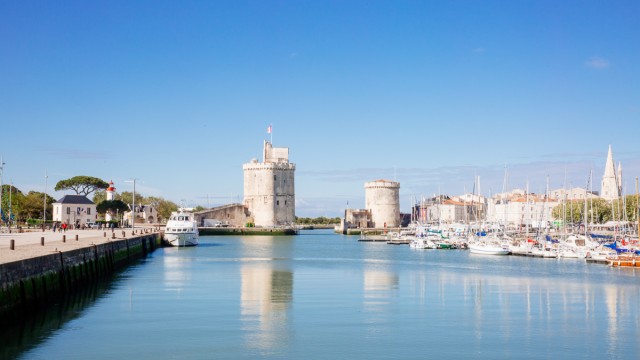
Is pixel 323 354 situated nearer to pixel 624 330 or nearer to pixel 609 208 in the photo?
pixel 624 330

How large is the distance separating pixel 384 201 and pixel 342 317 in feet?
255

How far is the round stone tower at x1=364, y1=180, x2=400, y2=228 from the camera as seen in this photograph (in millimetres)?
96438

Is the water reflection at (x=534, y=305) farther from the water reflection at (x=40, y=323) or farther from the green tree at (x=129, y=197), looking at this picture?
the green tree at (x=129, y=197)

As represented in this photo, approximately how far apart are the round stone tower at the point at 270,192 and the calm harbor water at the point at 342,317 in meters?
55.2

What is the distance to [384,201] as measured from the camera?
96.5 metres

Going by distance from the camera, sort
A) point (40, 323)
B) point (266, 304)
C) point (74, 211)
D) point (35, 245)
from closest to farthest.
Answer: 1. point (40, 323)
2. point (266, 304)
3. point (35, 245)
4. point (74, 211)

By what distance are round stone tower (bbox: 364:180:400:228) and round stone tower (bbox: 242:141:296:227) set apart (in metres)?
11.9

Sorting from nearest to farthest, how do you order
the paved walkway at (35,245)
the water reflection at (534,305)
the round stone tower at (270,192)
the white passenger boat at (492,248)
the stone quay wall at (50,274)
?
the stone quay wall at (50,274)
the water reflection at (534,305)
the paved walkway at (35,245)
the white passenger boat at (492,248)
the round stone tower at (270,192)

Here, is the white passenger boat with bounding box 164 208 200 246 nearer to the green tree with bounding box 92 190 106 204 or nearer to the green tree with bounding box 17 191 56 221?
the green tree with bounding box 17 191 56 221

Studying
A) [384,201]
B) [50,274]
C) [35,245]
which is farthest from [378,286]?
[384,201]

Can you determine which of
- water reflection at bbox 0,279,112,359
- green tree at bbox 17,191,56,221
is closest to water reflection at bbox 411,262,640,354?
water reflection at bbox 0,279,112,359

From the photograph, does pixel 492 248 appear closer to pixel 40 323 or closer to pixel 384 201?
pixel 40 323

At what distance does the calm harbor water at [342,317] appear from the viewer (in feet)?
50.0

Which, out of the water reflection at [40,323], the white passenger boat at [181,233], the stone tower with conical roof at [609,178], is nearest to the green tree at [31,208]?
the white passenger boat at [181,233]
